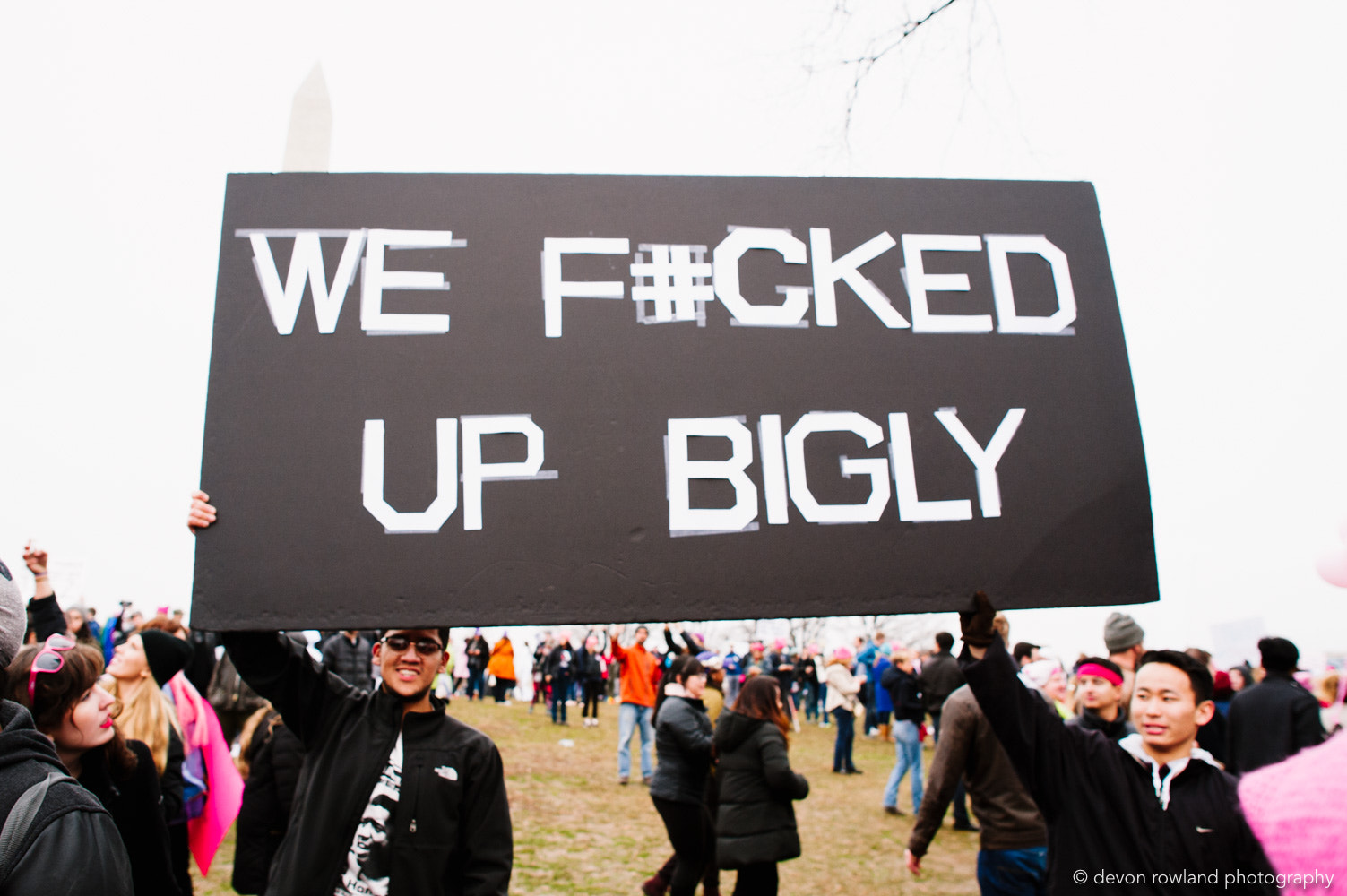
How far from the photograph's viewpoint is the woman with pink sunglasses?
107 inches

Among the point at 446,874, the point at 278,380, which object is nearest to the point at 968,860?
the point at 446,874

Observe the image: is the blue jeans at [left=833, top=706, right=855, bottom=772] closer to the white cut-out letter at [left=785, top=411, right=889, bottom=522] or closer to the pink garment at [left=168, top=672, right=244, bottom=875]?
the pink garment at [left=168, top=672, right=244, bottom=875]

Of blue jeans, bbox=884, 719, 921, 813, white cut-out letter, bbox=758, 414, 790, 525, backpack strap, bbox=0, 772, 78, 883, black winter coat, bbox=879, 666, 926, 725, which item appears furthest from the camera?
black winter coat, bbox=879, 666, 926, 725

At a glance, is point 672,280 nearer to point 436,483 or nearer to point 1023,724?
point 436,483

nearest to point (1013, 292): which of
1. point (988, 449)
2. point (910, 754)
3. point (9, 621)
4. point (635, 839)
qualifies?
point (988, 449)

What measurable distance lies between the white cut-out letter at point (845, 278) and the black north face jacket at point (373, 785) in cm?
189

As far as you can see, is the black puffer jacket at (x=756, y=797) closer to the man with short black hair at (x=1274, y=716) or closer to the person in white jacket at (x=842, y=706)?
the man with short black hair at (x=1274, y=716)

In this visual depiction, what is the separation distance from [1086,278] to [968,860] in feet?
24.4

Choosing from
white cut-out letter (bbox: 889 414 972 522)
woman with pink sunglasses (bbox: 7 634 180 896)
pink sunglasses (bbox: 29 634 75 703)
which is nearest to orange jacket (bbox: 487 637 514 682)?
woman with pink sunglasses (bbox: 7 634 180 896)

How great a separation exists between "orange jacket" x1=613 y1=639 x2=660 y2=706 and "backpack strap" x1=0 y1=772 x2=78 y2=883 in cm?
964

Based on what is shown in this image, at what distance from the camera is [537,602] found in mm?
2359

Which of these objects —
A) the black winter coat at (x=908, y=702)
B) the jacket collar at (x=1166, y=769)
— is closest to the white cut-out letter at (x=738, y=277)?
the jacket collar at (x=1166, y=769)

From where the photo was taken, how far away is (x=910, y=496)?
256 centimetres

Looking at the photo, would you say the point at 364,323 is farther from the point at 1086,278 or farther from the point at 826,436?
the point at 1086,278
